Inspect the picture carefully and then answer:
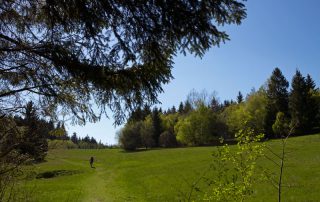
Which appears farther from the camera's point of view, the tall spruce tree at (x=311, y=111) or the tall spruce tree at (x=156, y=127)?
the tall spruce tree at (x=156, y=127)

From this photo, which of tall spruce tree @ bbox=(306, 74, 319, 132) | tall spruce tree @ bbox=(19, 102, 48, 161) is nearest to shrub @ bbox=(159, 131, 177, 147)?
tall spruce tree @ bbox=(306, 74, 319, 132)

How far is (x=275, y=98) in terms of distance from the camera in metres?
75.0

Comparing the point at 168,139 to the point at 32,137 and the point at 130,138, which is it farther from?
the point at 32,137

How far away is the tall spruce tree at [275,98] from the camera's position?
239 ft

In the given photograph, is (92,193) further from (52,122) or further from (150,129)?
(150,129)

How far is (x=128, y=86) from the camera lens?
244 inches

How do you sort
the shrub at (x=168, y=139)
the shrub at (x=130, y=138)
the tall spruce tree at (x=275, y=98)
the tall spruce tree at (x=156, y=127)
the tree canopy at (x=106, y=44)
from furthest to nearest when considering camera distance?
the shrub at (x=130, y=138)
the tall spruce tree at (x=156, y=127)
the shrub at (x=168, y=139)
the tall spruce tree at (x=275, y=98)
the tree canopy at (x=106, y=44)

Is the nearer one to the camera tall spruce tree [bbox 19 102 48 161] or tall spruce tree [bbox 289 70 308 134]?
tall spruce tree [bbox 19 102 48 161]

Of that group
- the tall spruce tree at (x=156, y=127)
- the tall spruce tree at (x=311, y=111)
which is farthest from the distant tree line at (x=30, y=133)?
the tall spruce tree at (x=156, y=127)

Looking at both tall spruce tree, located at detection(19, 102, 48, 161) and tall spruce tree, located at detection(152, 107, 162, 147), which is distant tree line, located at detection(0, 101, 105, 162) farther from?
tall spruce tree, located at detection(152, 107, 162, 147)

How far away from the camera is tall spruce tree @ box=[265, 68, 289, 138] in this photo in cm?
7281

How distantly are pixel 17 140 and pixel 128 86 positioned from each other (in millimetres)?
2583

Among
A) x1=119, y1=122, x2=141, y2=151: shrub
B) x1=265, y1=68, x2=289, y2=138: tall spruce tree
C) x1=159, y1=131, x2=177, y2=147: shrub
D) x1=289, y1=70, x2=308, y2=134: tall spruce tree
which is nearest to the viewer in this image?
x1=289, y1=70, x2=308, y2=134: tall spruce tree

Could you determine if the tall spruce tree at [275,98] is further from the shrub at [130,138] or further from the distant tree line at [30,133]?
the distant tree line at [30,133]
